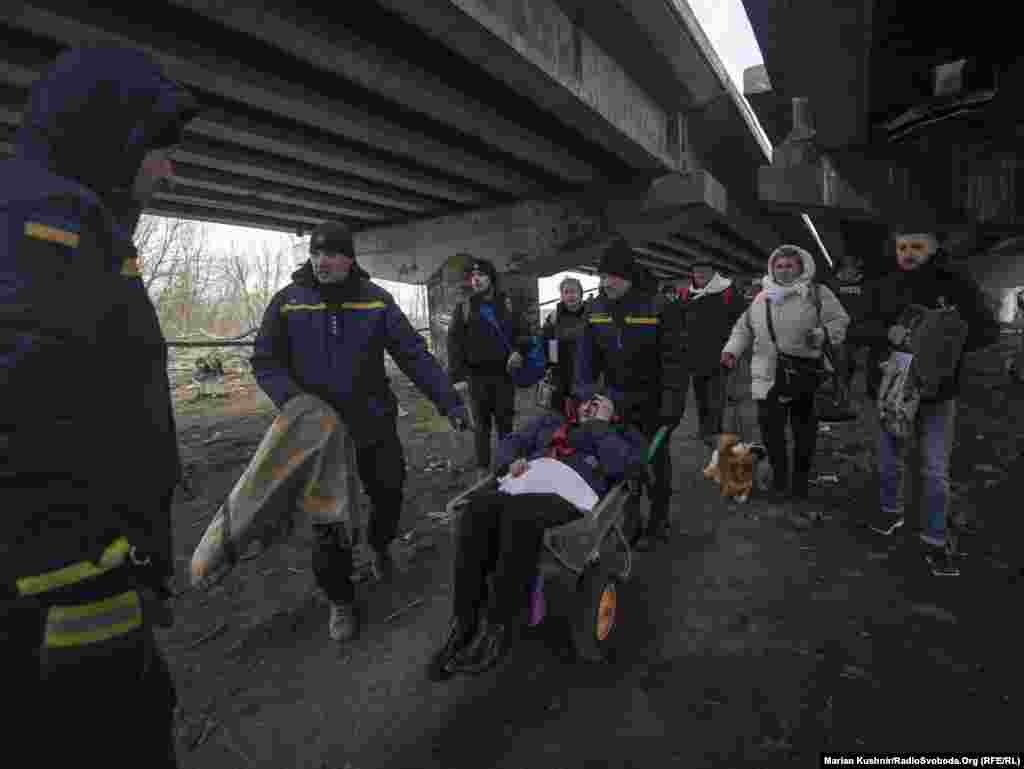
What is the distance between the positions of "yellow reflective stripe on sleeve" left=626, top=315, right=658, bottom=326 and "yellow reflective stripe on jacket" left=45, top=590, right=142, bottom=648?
10.6 ft

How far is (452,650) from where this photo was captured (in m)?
2.44

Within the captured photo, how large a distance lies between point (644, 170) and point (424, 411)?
508 cm

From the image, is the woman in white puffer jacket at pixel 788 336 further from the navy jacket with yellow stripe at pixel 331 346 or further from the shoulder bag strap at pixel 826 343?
the navy jacket with yellow stripe at pixel 331 346

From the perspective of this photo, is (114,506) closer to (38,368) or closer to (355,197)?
(38,368)

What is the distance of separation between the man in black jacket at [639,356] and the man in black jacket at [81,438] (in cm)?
269

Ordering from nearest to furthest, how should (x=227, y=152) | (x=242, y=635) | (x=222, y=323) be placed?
(x=242, y=635), (x=227, y=152), (x=222, y=323)

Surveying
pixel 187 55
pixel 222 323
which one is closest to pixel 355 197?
pixel 187 55

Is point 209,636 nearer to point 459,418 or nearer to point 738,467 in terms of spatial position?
point 459,418

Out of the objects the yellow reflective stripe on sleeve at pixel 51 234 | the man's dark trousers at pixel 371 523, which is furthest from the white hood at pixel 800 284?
the yellow reflective stripe on sleeve at pixel 51 234

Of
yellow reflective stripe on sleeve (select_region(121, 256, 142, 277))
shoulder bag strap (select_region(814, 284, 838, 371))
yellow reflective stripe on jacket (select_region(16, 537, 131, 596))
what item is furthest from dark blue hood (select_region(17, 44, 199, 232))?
shoulder bag strap (select_region(814, 284, 838, 371))

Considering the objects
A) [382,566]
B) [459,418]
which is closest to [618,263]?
[459,418]

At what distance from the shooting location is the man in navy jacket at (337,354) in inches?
110

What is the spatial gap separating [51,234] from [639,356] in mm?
3259

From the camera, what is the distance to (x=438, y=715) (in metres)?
2.32
